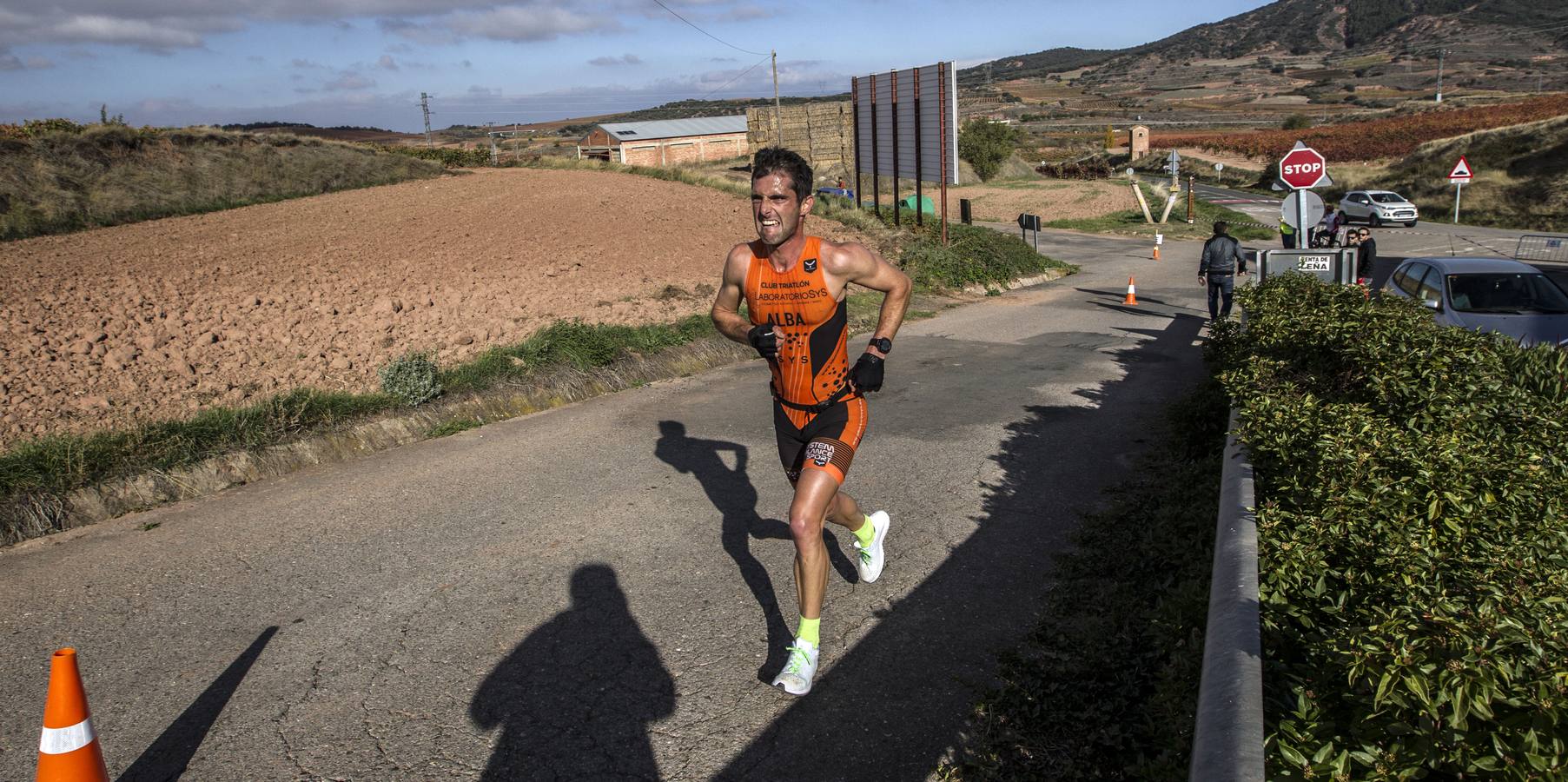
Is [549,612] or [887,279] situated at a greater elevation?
[887,279]

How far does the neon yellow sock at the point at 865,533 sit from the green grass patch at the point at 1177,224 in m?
29.1

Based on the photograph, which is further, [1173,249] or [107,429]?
[1173,249]

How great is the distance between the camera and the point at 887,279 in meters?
4.91

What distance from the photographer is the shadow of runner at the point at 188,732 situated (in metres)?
3.73

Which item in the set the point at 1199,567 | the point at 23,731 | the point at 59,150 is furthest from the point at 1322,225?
the point at 59,150

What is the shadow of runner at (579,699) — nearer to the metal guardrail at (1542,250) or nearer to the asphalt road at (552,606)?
the asphalt road at (552,606)

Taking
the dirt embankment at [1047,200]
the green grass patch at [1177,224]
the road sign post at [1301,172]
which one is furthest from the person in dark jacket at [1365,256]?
the dirt embankment at [1047,200]

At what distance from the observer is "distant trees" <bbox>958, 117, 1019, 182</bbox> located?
6200 centimetres

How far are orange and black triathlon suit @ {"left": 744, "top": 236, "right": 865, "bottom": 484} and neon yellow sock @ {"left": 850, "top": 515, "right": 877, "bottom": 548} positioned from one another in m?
0.58

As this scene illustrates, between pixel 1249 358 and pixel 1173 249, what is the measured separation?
24737 millimetres

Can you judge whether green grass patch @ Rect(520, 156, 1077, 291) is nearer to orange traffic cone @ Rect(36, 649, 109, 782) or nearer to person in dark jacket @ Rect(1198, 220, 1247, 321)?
person in dark jacket @ Rect(1198, 220, 1247, 321)

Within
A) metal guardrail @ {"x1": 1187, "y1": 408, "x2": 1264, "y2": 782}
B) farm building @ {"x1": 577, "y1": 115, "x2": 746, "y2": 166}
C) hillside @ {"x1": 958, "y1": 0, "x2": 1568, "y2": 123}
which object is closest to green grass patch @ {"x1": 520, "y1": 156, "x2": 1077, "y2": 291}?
metal guardrail @ {"x1": 1187, "y1": 408, "x2": 1264, "y2": 782}

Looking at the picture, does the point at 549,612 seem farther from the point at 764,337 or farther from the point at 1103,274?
the point at 1103,274

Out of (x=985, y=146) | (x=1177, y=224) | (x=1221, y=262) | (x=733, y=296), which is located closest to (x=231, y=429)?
(x=733, y=296)
